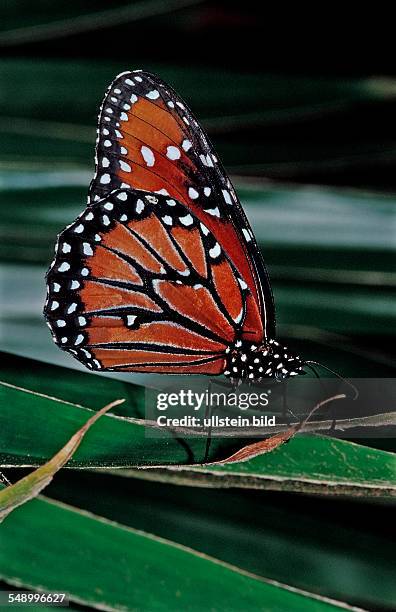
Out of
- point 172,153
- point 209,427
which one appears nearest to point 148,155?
point 172,153

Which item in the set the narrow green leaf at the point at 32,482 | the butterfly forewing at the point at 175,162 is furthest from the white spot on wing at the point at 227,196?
the narrow green leaf at the point at 32,482

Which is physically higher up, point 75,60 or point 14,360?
point 75,60

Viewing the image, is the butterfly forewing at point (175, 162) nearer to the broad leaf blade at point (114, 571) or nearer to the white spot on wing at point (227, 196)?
the white spot on wing at point (227, 196)

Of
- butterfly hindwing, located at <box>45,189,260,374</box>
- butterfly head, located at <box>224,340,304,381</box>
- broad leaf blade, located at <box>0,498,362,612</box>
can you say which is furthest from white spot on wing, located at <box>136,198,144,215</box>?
broad leaf blade, located at <box>0,498,362,612</box>

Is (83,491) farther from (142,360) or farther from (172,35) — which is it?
(172,35)

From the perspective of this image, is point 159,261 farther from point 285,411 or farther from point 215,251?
point 285,411

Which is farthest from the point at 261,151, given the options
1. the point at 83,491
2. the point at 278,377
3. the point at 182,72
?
the point at 83,491
